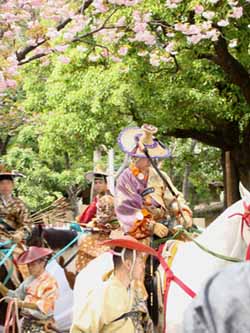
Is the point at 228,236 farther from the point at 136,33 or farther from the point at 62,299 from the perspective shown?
the point at 136,33

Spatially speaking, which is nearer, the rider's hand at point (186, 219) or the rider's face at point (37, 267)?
the rider's face at point (37, 267)

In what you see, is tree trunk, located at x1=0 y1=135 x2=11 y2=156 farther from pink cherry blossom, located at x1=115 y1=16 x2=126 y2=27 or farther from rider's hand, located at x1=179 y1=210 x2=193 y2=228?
rider's hand, located at x1=179 y1=210 x2=193 y2=228

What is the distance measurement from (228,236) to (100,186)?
14.6ft

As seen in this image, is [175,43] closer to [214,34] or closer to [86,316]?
[214,34]

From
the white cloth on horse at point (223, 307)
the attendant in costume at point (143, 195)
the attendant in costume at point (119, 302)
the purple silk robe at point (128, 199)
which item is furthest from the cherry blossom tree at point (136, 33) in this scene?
the white cloth on horse at point (223, 307)

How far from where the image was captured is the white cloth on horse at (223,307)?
1.84m

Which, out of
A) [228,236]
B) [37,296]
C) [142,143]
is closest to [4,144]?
[142,143]

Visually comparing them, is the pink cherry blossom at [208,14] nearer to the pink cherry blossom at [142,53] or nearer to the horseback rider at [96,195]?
the pink cherry blossom at [142,53]

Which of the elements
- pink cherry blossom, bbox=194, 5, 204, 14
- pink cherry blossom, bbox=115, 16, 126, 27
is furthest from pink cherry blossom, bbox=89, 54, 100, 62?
pink cherry blossom, bbox=194, 5, 204, 14

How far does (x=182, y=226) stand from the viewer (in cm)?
638

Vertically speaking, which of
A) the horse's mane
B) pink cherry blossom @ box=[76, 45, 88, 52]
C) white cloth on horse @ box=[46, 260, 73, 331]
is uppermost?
pink cherry blossom @ box=[76, 45, 88, 52]

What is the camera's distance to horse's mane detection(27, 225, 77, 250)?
314 inches

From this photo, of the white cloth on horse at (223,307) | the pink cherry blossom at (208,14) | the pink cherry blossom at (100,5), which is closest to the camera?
the white cloth on horse at (223,307)

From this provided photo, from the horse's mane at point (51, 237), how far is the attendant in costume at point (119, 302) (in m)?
3.06
